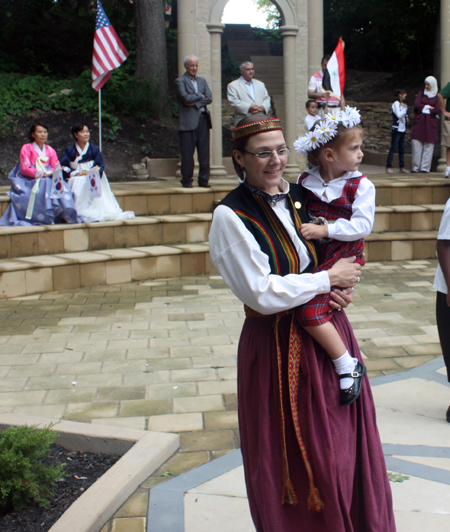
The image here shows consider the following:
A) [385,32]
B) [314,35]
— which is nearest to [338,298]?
[314,35]

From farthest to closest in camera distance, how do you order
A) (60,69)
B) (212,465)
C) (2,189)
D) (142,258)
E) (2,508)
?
(60,69) → (2,189) → (142,258) → (212,465) → (2,508)

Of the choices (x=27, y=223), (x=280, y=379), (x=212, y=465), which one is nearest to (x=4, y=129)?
(x=27, y=223)

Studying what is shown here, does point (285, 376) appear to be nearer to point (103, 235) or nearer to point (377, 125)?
point (103, 235)

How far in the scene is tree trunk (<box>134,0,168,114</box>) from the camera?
14.5 m

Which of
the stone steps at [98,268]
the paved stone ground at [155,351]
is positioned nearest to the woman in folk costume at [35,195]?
the stone steps at [98,268]

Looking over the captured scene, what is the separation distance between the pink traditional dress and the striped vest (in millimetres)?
6570

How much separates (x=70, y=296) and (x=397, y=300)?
147 inches

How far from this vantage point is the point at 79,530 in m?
2.60

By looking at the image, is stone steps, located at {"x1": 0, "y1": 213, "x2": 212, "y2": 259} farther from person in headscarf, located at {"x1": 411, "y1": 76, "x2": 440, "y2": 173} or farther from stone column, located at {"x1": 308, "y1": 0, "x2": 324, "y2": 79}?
person in headscarf, located at {"x1": 411, "y1": 76, "x2": 440, "y2": 173}

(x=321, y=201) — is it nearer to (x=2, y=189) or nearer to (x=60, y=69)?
(x=2, y=189)

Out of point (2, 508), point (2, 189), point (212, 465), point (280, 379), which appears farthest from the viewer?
point (2, 189)

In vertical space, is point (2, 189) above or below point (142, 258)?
above

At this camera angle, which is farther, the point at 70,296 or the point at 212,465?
the point at 70,296

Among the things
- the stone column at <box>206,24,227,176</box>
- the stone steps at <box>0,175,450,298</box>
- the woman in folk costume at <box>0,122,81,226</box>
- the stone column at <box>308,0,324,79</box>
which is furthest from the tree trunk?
the woman in folk costume at <box>0,122,81,226</box>
